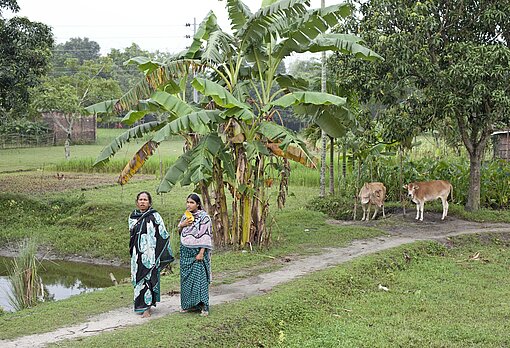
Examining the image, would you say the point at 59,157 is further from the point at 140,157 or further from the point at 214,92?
the point at 214,92

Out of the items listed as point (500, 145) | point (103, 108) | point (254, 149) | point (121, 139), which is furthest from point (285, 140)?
point (500, 145)

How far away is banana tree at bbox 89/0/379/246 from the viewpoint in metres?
9.48

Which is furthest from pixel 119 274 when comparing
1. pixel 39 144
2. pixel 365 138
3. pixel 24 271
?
pixel 39 144

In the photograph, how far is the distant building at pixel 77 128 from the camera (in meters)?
37.3

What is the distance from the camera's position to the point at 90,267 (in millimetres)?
12195

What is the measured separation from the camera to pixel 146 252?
6.73 meters

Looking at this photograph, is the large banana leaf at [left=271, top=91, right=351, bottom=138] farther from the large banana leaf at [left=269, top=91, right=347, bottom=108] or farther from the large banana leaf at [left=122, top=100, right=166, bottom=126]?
the large banana leaf at [left=122, top=100, right=166, bottom=126]

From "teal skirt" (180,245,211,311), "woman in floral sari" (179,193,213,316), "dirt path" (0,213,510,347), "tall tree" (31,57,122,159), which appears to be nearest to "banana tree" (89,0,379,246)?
"dirt path" (0,213,510,347)

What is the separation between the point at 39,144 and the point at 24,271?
28.6 m

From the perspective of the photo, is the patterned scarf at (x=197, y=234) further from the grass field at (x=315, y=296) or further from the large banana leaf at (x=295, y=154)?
the large banana leaf at (x=295, y=154)

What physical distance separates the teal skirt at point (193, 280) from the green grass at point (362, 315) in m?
0.16

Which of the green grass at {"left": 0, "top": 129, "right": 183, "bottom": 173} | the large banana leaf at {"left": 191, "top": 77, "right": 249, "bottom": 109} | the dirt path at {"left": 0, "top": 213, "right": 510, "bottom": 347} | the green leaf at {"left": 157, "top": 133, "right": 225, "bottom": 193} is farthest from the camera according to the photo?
the green grass at {"left": 0, "top": 129, "right": 183, "bottom": 173}

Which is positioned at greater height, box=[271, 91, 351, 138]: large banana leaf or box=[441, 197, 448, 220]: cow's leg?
box=[271, 91, 351, 138]: large banana leaf

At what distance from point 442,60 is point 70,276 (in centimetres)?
842
